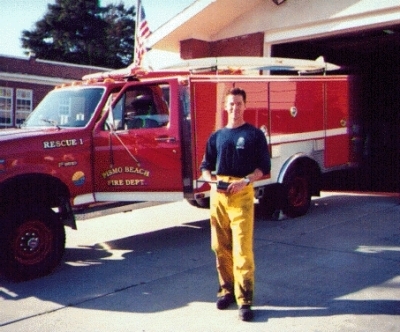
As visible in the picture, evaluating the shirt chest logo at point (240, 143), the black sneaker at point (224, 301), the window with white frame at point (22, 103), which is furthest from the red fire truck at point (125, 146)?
the window with white frame at point (22, 103)

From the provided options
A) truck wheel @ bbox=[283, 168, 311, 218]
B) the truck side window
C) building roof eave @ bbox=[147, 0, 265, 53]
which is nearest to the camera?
the truck side window

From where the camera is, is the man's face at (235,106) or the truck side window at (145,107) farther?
the truck side window at (145,107)

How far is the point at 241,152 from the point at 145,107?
261 cm

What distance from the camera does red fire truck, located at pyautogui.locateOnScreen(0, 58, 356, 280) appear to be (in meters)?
5.59

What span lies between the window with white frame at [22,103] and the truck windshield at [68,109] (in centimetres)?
2462

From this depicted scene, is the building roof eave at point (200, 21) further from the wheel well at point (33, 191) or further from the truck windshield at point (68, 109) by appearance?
the wheel well at point (33, 191)

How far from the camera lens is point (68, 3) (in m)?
60.3

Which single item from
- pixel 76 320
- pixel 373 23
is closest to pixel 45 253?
pixel 76 320

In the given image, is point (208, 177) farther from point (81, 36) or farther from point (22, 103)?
point (81, 36)

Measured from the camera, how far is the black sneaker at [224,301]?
4484 millimetres

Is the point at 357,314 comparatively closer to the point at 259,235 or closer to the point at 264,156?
the point at 264,156

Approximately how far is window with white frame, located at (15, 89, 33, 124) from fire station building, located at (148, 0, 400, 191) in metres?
19.7

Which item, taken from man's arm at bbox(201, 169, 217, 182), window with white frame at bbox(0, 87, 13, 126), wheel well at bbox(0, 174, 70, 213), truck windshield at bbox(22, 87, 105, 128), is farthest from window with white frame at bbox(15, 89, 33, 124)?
man's arm at bbox(201, 169, 217, 182)

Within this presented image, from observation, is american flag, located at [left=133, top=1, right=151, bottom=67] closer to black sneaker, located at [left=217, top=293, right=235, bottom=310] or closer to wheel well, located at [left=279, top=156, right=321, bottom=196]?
wheel well, located at [left=279, top=156, right=321, bottom=196]
